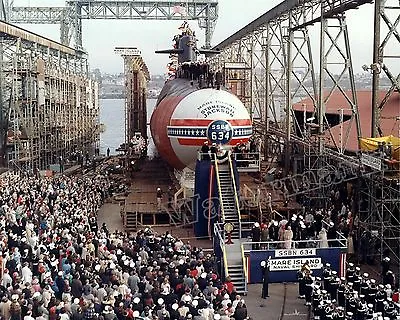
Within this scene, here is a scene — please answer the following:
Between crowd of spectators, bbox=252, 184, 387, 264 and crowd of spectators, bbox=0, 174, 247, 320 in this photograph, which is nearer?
crowd of spectators, bbox=0, 174, 247, 320

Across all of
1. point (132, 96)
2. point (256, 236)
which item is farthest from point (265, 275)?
point (132, 96)

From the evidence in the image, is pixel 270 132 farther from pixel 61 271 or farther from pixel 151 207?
pixel 61 271

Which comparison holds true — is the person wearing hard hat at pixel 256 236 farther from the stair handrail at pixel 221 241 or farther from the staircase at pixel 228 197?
the staircase at pixel 228 197

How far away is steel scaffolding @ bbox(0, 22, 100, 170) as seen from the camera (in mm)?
38500

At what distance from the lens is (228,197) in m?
22.6

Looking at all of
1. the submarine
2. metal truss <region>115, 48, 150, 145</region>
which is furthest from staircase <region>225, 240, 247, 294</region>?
metal truss <region>115, 48, 150, 145</region>

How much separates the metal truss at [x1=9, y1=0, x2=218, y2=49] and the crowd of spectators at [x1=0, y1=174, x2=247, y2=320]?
5318 cm

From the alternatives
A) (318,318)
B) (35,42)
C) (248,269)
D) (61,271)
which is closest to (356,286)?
(318,318)

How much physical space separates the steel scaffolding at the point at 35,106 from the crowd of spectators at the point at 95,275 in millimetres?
16771

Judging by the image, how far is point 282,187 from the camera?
94.5ft

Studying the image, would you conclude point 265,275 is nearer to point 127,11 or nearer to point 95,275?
point 95,275

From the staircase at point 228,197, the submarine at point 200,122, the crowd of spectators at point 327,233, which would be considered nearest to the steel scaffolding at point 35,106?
the submarine at point 200,122

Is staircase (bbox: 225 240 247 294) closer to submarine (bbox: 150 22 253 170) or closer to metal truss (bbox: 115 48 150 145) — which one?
submarine (bbox: 150 22 253 170)

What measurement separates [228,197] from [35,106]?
22237 millimetres
